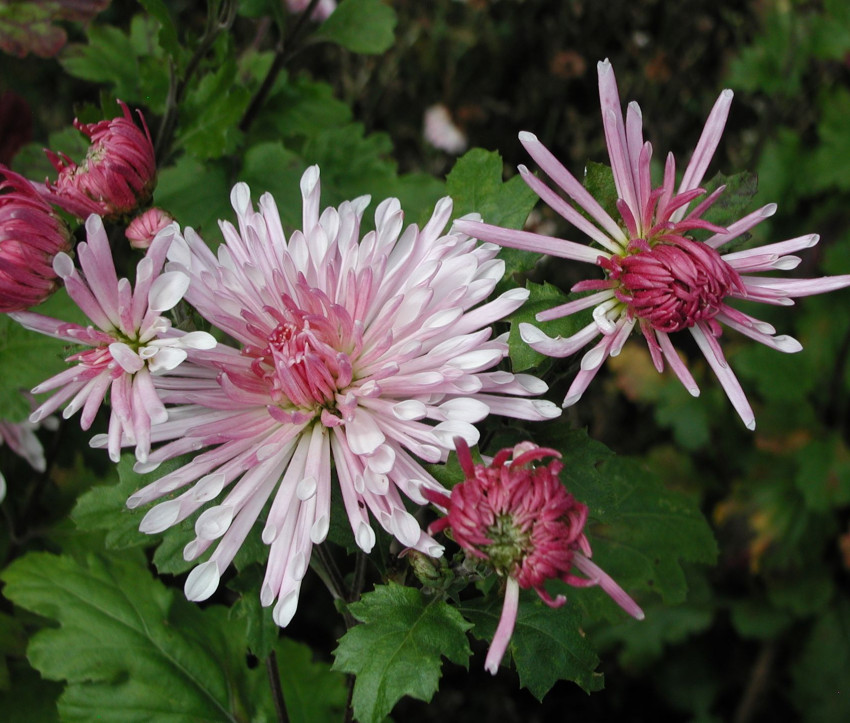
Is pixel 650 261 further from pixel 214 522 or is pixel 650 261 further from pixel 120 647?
pixel 120 647

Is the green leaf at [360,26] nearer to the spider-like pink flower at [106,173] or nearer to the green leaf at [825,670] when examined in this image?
the spider-like pink flower at [106,173]

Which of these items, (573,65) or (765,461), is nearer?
(765,461)

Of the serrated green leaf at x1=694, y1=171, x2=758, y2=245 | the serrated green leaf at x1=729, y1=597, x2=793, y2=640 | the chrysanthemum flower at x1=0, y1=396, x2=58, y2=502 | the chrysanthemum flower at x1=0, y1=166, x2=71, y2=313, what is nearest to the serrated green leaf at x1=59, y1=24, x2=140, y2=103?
the chrysanthemum flower at x1=0, y1=396, x2=58, y2=502

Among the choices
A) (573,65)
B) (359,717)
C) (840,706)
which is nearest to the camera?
(359,717)

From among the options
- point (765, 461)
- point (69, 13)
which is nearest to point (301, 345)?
point (69, 13)

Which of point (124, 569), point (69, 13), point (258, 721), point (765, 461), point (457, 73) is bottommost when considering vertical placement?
point (765, 461)

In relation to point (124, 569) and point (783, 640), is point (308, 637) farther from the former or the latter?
point (783, 640)
